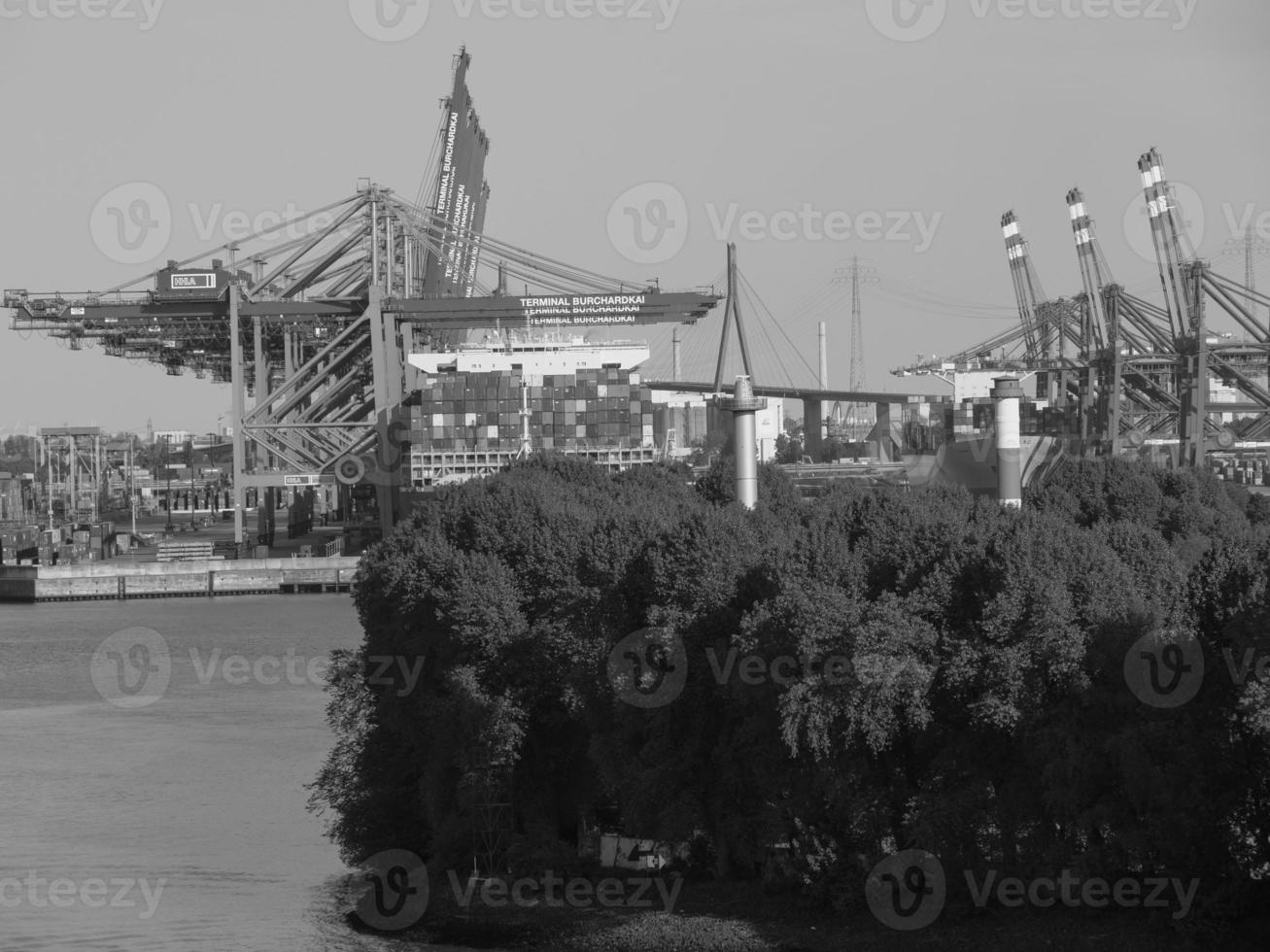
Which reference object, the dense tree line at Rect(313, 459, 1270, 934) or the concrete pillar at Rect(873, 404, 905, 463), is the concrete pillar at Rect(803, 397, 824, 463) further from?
the dense tree line at Rect(313, 459, 1270, 934)

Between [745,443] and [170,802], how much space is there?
31.5 feet

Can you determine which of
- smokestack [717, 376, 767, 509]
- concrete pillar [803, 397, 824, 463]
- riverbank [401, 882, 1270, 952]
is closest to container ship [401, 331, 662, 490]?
smokestack [717, 376, 767, 509]

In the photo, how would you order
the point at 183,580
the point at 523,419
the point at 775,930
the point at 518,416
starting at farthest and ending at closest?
the point at 518,416 < the point at 523,419 < the point at 183,580 < the point at 775,930

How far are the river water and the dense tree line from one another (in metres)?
1.25

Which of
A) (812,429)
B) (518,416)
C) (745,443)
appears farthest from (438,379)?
(812,429)

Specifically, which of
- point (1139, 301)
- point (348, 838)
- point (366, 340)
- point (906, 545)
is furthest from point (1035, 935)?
point (1139, 301)

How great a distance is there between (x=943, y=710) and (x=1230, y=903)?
2732mm

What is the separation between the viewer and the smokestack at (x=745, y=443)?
25.8 metres

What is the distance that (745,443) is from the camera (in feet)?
87.0

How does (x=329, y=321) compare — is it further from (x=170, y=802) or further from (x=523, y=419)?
(x=170, y=802)

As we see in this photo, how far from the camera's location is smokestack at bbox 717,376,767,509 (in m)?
25.8

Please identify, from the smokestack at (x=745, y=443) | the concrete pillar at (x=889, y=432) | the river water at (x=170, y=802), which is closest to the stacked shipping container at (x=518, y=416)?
the river water at (x=170, y=802)

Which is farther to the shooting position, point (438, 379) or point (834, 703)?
point (438, 379)

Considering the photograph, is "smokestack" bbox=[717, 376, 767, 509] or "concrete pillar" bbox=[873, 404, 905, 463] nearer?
"smokestack" bbox=[717, 376, 767, 509]
